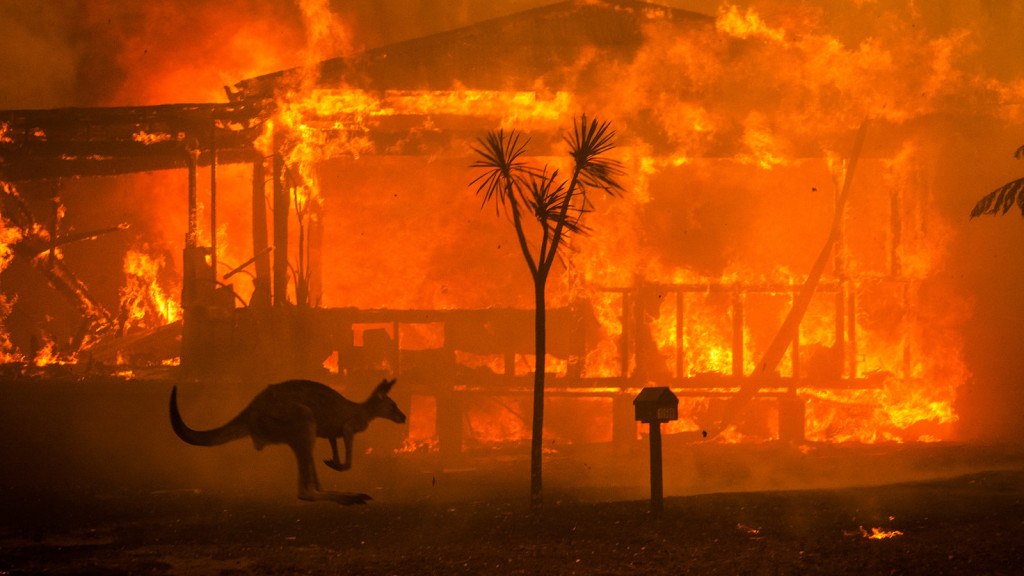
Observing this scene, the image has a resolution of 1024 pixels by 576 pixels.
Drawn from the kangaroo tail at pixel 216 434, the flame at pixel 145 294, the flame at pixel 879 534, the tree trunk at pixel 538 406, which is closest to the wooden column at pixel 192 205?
the flame at pixel 145 294

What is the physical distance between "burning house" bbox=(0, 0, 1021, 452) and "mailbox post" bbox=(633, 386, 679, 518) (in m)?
6.08

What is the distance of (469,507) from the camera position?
1010 centimetres

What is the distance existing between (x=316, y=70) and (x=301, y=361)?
526 cm

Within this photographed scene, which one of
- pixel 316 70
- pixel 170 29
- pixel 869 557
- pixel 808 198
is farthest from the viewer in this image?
pixel 170 29

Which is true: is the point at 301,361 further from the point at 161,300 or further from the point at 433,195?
the point at 161,300

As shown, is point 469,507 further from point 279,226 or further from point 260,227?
point 260,227

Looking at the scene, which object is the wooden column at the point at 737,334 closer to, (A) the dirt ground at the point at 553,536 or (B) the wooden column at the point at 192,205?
(A) the dirt ground at the point at 553,536

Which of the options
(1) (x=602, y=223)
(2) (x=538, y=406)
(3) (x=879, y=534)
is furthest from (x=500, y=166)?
(1) (x=602, y=223)

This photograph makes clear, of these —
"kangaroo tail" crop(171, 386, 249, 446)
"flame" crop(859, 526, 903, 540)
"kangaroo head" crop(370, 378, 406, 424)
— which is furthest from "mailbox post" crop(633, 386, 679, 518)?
"kangaroo tail" crop(171, 386, 249, 446)

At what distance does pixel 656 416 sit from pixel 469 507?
2.72 metres

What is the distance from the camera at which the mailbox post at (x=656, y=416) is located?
8672 mm

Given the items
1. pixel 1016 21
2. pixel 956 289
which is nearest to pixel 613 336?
pixel 956 289

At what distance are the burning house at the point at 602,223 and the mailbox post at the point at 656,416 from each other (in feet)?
19.9

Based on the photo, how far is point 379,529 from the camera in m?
9.02
